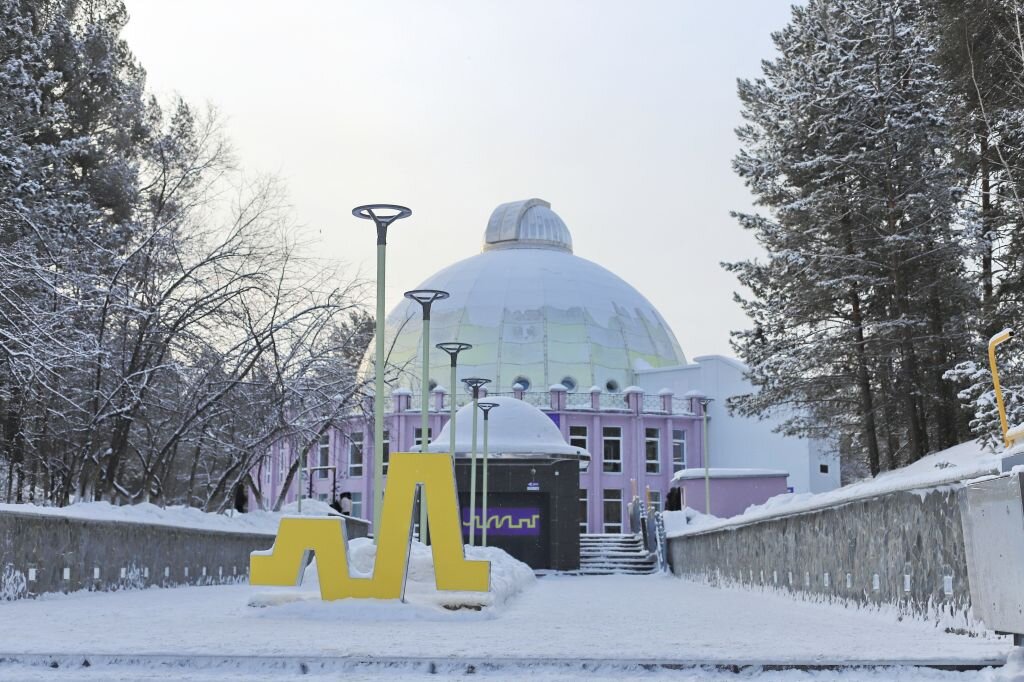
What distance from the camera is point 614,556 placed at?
132 ft

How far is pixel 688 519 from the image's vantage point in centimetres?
3434

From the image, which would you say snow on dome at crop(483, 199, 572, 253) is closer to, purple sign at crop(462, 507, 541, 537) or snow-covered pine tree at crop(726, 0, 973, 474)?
purple sign at crop(462, 507, 541, 537)

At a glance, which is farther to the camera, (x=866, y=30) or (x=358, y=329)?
(x=358, y=329)

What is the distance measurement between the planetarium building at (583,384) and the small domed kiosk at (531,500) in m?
18.4

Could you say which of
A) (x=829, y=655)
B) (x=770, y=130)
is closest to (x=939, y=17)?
(x=770, y=130)

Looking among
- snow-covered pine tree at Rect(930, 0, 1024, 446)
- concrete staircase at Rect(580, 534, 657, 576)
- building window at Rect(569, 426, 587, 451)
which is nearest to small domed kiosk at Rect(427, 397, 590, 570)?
concrete staircase at Rect(580, 534, 657, 576)

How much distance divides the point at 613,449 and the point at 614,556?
22.0 m

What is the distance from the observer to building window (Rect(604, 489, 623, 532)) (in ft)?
198

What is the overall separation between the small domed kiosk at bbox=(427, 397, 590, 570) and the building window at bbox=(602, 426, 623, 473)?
24.1 m

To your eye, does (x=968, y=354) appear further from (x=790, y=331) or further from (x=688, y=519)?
(x=688, y=519)

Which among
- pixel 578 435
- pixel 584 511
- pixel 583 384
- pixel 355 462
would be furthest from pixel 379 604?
pixel 583 384

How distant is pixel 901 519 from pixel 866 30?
734 inches

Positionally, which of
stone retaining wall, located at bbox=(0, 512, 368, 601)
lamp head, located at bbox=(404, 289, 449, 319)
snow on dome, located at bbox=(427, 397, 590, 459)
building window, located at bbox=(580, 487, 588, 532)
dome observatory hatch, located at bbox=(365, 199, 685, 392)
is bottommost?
stone retaining wall, located at bbox=(0, 512, 368, 601)

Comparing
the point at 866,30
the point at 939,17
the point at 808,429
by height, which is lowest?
the point at 808,429
